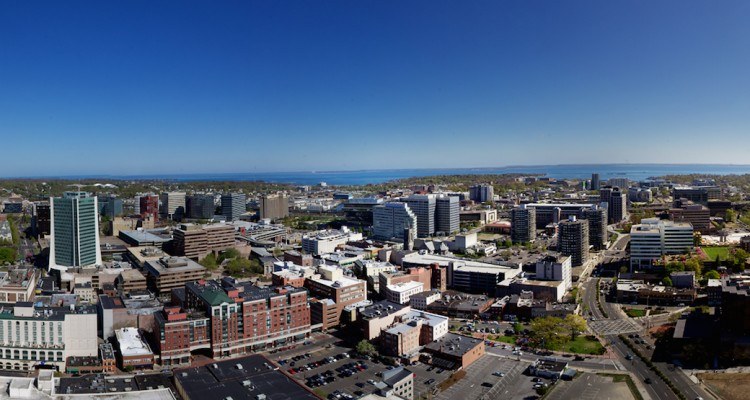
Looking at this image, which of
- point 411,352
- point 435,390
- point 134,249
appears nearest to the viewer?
point 435,390

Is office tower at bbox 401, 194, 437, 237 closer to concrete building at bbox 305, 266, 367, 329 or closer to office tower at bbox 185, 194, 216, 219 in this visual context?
concrete building at bbox 305, 266, 367, 329

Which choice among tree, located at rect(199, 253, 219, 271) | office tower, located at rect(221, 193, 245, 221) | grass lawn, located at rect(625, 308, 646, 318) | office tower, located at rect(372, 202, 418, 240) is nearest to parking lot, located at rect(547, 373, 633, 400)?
grass lawn, located at rect(625, 308, 646, 318)

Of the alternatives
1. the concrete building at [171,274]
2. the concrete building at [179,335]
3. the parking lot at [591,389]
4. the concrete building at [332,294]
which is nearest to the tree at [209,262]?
the concrete building at [171,274]

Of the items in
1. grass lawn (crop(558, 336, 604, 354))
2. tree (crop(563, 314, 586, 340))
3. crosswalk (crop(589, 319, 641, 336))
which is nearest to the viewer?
grass lawn (crop(558, 336, 604, 354))

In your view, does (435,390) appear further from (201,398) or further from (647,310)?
(647,310)

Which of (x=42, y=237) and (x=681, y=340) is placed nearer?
(x=681, y=340)

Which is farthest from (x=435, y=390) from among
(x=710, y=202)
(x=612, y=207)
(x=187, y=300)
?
(x=710, y=202)
